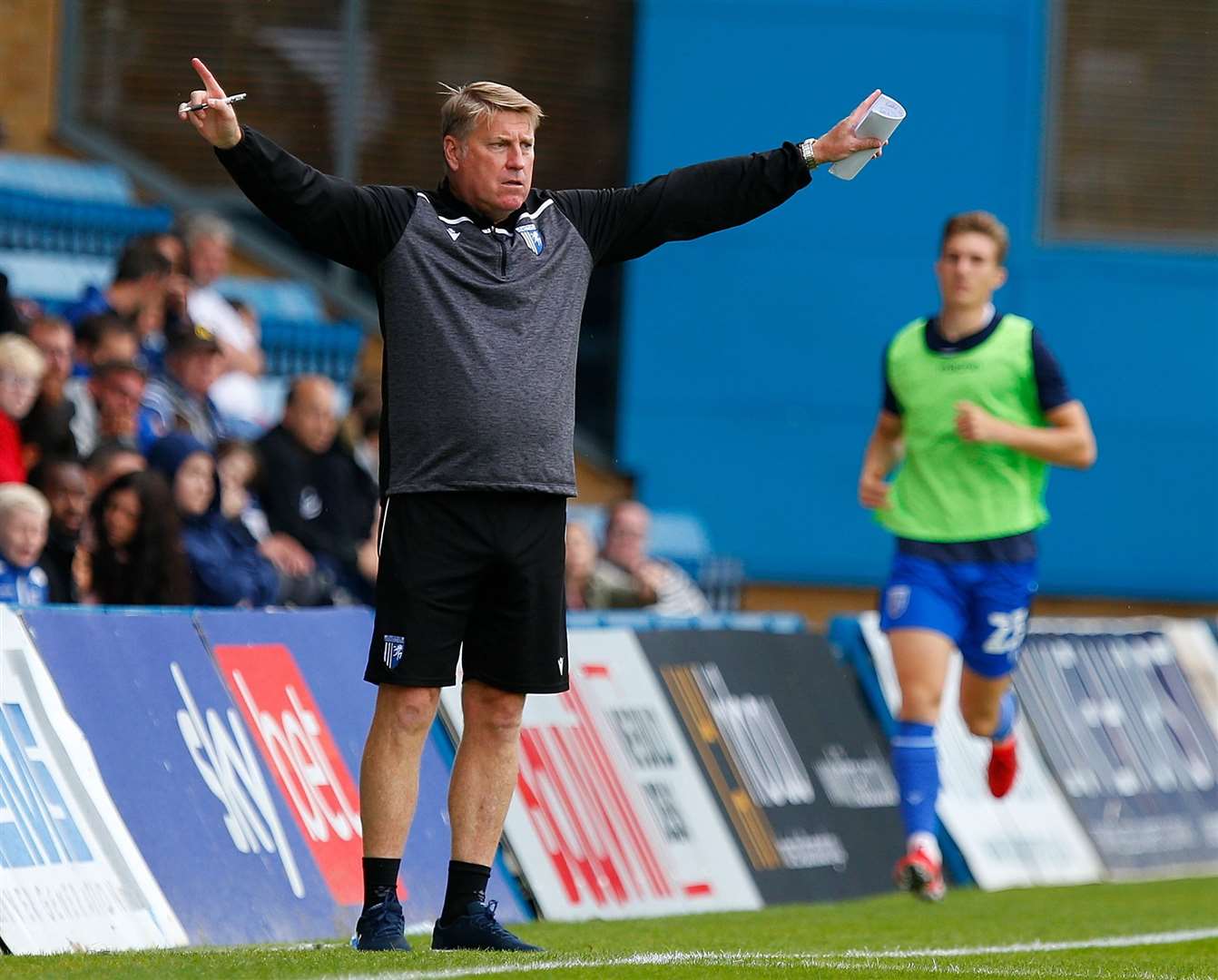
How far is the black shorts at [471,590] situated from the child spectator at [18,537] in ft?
9.28

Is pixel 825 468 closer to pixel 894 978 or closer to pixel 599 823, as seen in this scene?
pixel 599 823

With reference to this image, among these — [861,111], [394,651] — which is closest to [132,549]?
[394,651]

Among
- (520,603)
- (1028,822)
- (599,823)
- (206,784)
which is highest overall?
(520,603)

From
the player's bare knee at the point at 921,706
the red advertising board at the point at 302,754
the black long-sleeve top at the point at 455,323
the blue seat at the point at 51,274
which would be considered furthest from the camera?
the blue seat at the point at 51,274

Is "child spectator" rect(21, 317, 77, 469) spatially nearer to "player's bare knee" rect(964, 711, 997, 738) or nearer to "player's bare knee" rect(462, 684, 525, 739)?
"player's bare knee" rect(462, 684, 525, 739)

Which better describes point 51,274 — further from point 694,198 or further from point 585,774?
point 694,198

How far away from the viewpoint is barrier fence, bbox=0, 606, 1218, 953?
289 inches

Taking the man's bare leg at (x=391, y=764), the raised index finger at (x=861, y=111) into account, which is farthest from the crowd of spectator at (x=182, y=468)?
the raised index finger at (x=861, y=111)

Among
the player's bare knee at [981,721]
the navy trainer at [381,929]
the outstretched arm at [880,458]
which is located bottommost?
the player's bare knee at [981,721]

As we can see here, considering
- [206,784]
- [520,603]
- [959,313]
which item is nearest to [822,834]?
[959,313]

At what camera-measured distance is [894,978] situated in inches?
234

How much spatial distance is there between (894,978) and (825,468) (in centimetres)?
1273

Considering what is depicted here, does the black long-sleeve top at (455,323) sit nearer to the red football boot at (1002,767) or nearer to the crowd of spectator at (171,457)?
the crowd of spectator at (171,457)

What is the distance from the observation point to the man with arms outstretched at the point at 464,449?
6270 mm
